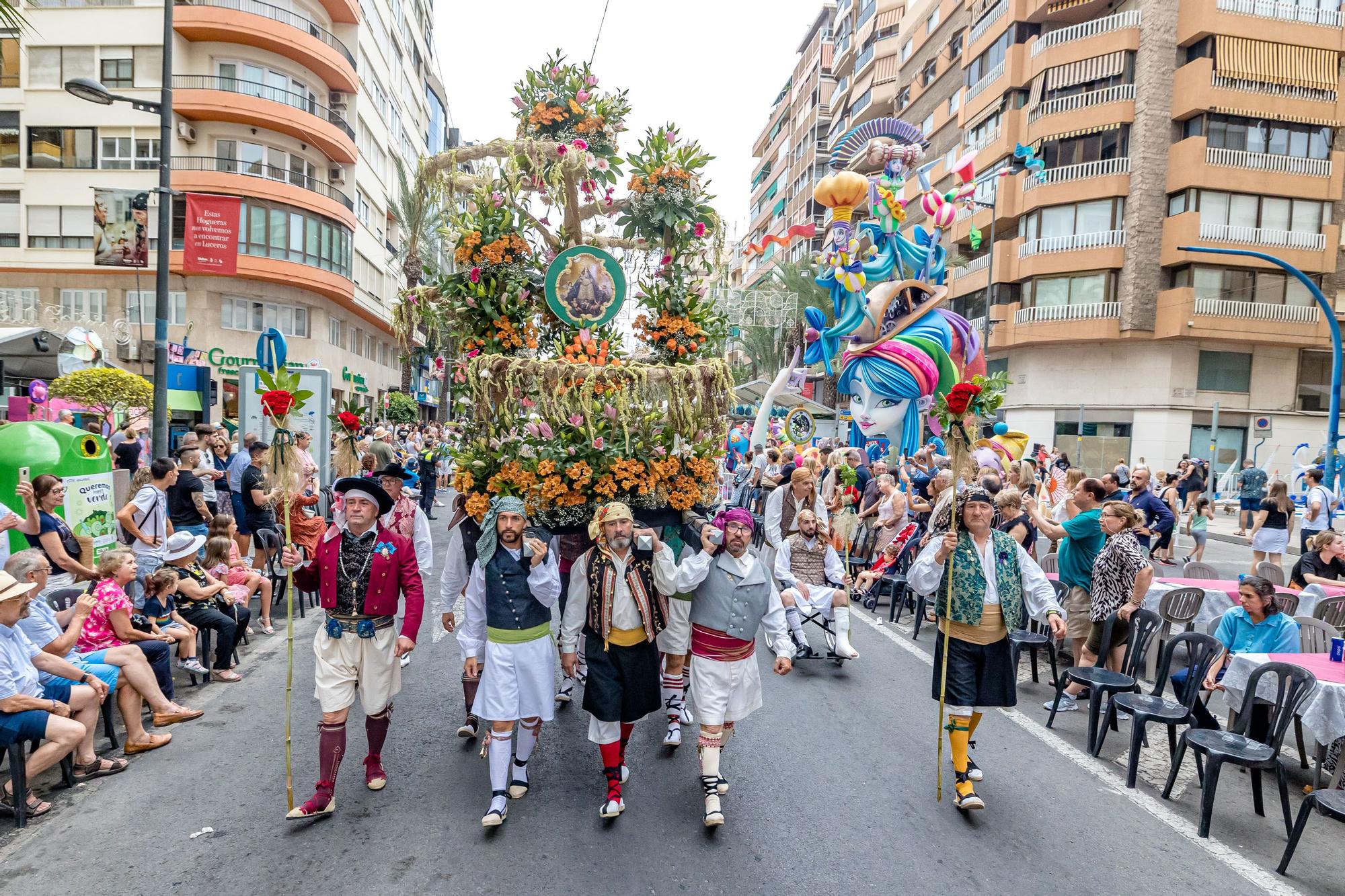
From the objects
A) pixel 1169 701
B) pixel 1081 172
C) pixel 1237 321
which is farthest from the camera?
pixel 1081 172

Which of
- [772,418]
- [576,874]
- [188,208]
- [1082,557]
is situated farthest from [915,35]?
[576,874]

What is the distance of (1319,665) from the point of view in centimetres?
532

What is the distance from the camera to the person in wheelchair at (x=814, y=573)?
7160mm

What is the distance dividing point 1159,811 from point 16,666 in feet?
23.0

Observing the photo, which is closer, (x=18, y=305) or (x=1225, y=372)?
(x=18, y=305)

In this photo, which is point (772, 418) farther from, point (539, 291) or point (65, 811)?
point (65, 811)

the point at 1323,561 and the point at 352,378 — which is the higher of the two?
the point at 352,378

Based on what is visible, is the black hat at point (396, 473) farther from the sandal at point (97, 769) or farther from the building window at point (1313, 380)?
the building window at point (1313, 380)

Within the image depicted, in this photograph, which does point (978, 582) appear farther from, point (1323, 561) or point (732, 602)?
point (1323, 561)

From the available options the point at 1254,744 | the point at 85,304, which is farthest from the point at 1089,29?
the point at 85,304

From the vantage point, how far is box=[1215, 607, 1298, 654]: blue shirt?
18.2 feet

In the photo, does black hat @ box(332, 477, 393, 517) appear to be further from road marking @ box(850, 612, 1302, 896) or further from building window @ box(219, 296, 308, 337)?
building window @ box(219, 296, 308, 337)

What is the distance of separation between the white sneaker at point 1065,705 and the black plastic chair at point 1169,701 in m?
0.70

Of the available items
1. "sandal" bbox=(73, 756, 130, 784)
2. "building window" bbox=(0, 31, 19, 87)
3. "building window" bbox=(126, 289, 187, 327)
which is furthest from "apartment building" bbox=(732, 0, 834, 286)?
"sandal" bbox=(73, 756, 130, 784)
